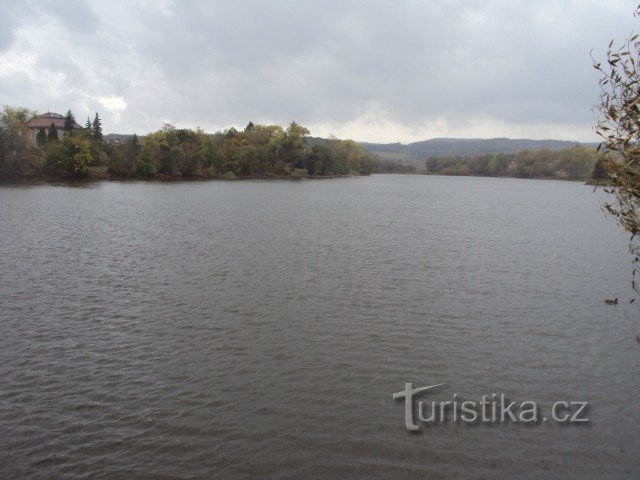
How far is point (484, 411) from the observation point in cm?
1077

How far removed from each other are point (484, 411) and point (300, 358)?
5002 mm

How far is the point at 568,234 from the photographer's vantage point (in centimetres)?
3903

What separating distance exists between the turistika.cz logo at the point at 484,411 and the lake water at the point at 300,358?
250mm

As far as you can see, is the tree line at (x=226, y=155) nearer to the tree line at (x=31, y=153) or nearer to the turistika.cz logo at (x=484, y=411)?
the tree line at (x=31, y=153)

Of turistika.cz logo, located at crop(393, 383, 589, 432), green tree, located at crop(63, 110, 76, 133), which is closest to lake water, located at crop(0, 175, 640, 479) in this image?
turistika.cz logo, located at crop(393, 383, 589, 432)

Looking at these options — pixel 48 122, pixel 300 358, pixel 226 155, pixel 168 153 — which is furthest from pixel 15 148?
pixel 300 358

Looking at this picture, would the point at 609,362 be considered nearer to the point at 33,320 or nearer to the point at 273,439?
the point at 273,439

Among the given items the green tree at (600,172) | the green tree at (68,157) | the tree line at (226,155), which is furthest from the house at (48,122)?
the green tree at (600,172)

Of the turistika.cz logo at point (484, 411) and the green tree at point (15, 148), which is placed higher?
the green tree at point (15, 148)

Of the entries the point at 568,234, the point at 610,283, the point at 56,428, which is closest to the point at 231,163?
the point at 568,234

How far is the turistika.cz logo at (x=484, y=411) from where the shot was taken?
10453 millimetres

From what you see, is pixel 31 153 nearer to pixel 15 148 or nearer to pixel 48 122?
pixel 15 148

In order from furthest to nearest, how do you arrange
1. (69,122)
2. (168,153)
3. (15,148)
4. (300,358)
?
1. (69,122)
2. (168,153)
3. (15,148)
4. (300,358)

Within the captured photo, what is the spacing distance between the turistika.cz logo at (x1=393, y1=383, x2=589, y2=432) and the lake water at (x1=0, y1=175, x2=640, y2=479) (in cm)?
25
